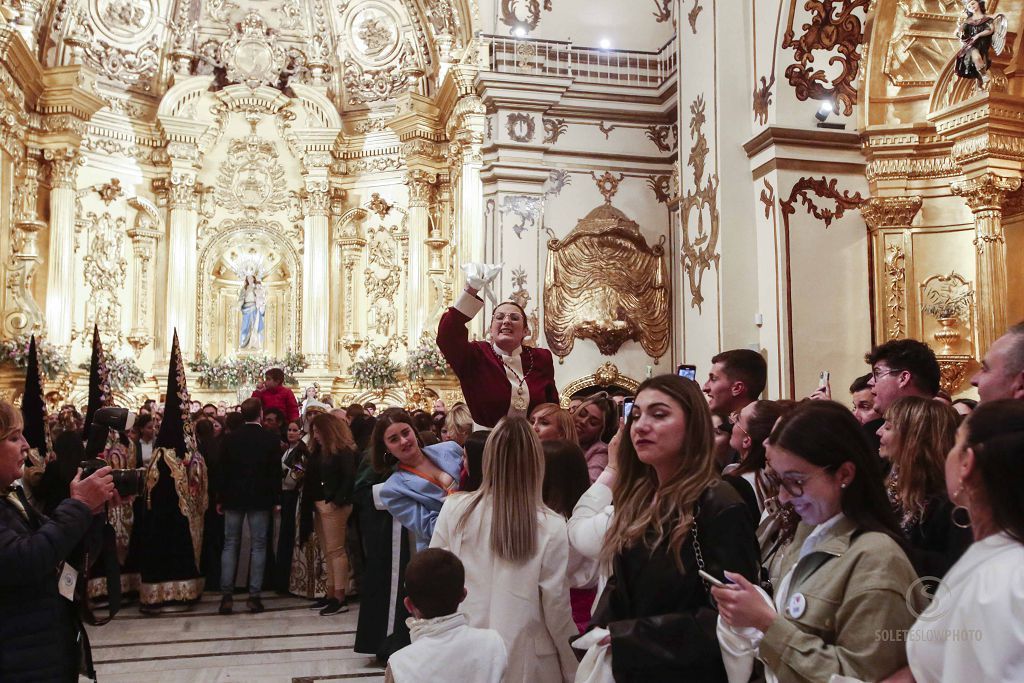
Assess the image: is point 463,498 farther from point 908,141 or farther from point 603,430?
point 908,141

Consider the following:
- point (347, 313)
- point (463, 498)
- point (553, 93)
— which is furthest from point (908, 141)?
point (347, 313)

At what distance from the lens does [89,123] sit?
20.3m

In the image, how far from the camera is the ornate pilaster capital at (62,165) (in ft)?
62.6

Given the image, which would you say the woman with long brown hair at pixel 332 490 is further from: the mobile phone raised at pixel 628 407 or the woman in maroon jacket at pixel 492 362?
the mobile phone raised at pixel 628 407

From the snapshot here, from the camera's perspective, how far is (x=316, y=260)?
71.8 feet

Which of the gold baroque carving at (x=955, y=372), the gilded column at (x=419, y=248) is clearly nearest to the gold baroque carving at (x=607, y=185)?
the gold baroque carving at (x=955, y=372)

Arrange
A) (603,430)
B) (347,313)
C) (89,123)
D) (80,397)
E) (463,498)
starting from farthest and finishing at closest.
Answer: (347,313) < (89,123) < (80,397) < (603,430) < (463,498)

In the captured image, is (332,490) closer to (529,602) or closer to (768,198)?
(768,198)

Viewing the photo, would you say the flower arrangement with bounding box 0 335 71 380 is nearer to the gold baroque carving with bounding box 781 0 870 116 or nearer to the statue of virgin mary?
the statue of virgin mary

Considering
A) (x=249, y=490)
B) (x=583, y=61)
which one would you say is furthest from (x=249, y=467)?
(x=583, y=61)

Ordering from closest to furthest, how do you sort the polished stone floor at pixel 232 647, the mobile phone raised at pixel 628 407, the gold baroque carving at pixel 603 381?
the mobile phone raised at pixel 628 407 → the polished stone floor at pixel 232 647 → the gold baroque carving at pixel 603 381

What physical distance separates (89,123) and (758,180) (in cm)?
1616

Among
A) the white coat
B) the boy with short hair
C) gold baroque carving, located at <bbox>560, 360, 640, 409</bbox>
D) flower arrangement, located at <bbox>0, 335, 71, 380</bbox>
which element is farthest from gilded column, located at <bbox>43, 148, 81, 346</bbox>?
the boy with short hair

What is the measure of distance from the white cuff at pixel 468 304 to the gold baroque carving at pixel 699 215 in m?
5.31
